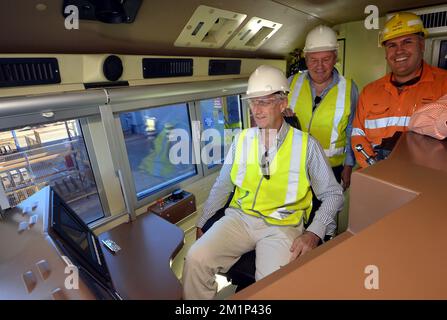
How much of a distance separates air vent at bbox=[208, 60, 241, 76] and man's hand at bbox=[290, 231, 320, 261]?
1677 millimetres

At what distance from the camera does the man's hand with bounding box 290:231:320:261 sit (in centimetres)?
134

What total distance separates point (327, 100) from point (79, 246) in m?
1.84

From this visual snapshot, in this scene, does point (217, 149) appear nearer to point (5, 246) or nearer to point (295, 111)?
point (295, 111)

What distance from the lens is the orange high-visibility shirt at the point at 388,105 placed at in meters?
1.61

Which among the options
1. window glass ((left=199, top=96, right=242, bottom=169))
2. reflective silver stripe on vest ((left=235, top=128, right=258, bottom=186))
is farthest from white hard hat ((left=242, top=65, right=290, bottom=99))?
window glass ((left=199, top=96, right=242, bottom=169))

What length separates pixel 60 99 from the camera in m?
1.49

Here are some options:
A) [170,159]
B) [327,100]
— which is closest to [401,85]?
[327,100]

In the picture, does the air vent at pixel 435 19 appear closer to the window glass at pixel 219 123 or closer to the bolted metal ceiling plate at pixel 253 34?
the bolted metal ceiling plate at pixel 253 34

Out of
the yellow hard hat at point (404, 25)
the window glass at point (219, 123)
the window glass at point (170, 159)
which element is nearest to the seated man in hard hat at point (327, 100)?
the yellow hard hat at point (404, 25)

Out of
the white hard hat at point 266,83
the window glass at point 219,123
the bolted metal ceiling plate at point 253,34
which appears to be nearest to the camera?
the white hard hat at point 266,83

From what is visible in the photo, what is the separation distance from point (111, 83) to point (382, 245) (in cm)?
177

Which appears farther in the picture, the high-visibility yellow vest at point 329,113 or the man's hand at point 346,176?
the man's hand at point 346,176

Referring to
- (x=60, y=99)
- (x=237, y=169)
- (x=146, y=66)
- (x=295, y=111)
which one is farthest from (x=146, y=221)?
(x=295, y=111)

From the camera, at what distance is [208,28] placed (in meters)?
1.90
